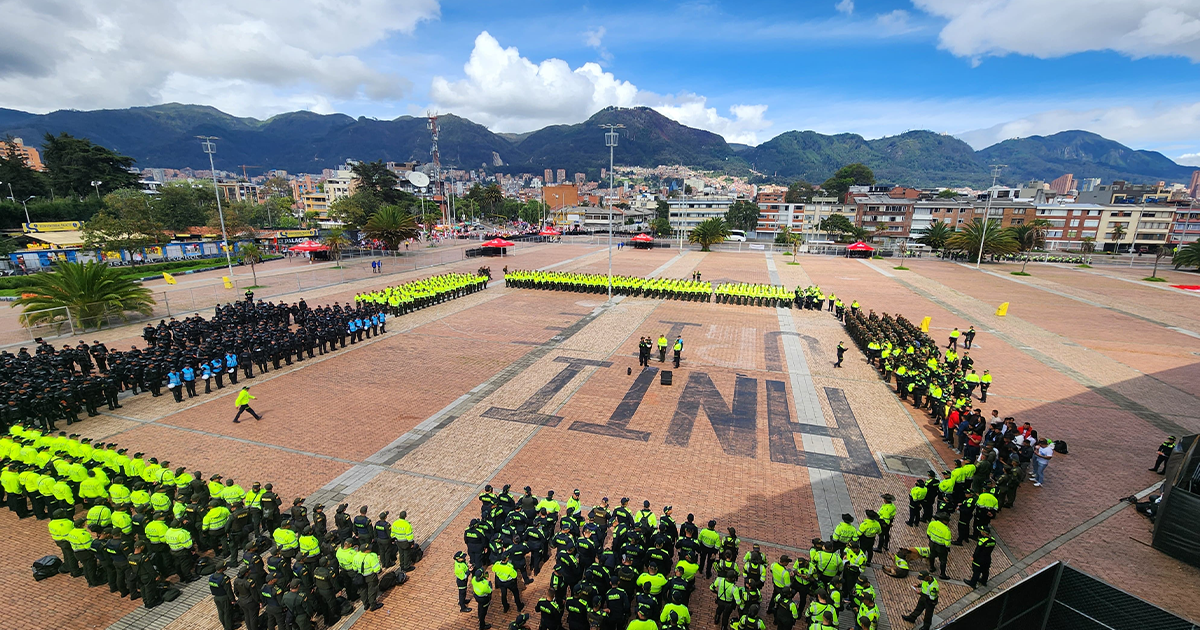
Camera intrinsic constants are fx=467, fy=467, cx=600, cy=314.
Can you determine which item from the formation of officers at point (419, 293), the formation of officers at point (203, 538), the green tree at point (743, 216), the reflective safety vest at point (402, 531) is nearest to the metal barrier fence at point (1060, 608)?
the reflective safety vest at point (402, 531)

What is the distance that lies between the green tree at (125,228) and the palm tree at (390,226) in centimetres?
1778

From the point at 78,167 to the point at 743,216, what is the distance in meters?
116

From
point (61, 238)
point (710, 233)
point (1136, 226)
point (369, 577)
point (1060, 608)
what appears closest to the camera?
point (1060, 608)

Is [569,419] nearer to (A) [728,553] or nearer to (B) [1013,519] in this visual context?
(A) [728,553]

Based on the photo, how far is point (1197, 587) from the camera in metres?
8.41

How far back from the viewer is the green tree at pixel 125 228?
38719mm

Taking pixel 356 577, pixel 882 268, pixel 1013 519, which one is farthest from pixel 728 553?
pixel 882 268

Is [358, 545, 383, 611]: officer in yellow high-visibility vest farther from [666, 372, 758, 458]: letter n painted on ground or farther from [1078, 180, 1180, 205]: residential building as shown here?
[1078, 180, 1180, 205]: residential building

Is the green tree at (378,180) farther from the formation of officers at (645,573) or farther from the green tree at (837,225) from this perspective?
the green tree at (837,225)

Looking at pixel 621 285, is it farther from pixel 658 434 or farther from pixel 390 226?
pixel 390 226

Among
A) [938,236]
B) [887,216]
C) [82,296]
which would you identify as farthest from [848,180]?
[82,296]

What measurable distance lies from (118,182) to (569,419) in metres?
89.9

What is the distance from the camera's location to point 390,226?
156ft

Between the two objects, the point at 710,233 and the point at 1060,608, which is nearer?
the point at 1060,608
